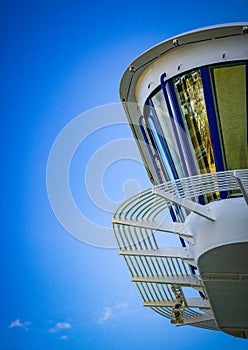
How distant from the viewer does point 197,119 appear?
38.0 feet

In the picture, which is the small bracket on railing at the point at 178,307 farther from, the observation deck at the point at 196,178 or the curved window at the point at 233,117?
the curved window at the point at 233,117

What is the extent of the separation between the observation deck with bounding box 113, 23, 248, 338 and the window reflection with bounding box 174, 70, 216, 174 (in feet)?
0.07

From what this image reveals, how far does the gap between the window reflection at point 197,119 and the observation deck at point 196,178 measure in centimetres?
2

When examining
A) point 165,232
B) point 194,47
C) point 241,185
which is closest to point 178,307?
point 165,232

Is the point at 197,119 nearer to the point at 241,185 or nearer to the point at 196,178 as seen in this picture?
the point at 196,178

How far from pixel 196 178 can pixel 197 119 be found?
4.74 feet

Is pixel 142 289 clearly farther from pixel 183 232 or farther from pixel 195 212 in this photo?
pixel 195 212

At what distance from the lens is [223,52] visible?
38.3ft

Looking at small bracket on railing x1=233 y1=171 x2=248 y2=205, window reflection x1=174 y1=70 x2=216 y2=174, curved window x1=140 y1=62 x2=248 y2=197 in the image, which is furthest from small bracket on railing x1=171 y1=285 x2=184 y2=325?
small bracket on railing x1=233 y1=171 x2=248 y2=205

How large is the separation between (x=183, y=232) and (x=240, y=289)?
1.74 meters

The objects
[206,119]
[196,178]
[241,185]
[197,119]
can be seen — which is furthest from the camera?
[197,119]

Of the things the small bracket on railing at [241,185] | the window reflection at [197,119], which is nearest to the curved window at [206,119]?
the window reflection at [197,119]

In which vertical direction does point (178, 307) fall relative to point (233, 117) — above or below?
below

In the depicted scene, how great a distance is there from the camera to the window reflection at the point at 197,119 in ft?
37.6
